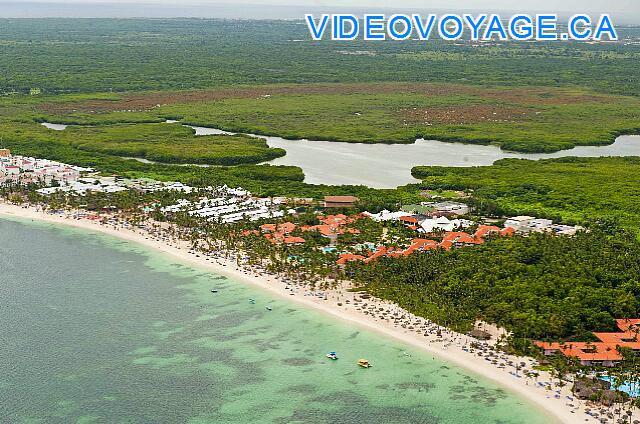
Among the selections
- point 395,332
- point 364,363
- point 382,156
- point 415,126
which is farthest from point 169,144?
point 364,363

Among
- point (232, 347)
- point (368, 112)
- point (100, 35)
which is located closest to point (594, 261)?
point (232, 347)

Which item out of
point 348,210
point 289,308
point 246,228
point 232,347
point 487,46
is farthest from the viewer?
point 487,46

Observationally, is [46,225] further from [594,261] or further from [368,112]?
[368,112]

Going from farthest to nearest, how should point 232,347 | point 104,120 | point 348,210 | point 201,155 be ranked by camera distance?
point 104,120
point 201,155
point 348,210
point 232,347

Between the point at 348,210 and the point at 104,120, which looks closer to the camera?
the point at 348,210

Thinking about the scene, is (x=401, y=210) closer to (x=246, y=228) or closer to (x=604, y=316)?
(x=246, y=228)

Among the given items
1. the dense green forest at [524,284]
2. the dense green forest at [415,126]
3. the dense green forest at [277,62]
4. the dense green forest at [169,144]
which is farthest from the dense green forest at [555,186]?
the dense green forest at [277,62]
